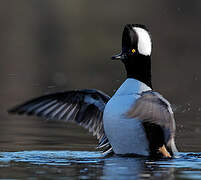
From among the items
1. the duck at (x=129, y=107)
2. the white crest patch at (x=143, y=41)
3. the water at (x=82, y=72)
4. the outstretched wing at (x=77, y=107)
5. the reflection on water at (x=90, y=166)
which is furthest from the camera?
the outstretched wing at (x=77, y=107)

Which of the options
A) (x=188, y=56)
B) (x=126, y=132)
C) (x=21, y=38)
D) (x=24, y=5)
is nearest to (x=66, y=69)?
(x=188, y=56)

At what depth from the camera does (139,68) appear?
8.93 m

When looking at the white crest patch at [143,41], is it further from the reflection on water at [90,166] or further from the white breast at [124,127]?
the reflection on water at [90,166]

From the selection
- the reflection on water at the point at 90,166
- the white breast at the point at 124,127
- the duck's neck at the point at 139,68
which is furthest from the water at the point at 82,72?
the duck's neck at the point at 139,68

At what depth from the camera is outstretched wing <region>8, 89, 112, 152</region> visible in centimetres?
889

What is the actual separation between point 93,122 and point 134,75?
98 centimetres

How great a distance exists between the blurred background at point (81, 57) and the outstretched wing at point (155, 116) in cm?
129

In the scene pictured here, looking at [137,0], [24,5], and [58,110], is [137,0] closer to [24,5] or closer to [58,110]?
[24,5]

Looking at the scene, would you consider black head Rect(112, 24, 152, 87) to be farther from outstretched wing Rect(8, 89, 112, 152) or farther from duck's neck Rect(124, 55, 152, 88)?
outstretched wing Rect(8, 89, 112, 152)

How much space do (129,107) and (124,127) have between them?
254 millimetres

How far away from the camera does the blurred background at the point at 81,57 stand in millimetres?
11359

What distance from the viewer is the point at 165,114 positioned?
764cm

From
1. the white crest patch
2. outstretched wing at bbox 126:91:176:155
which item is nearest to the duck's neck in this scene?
the white crest patch

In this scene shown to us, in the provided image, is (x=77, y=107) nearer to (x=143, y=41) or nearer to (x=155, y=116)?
(x=143, y=41)
